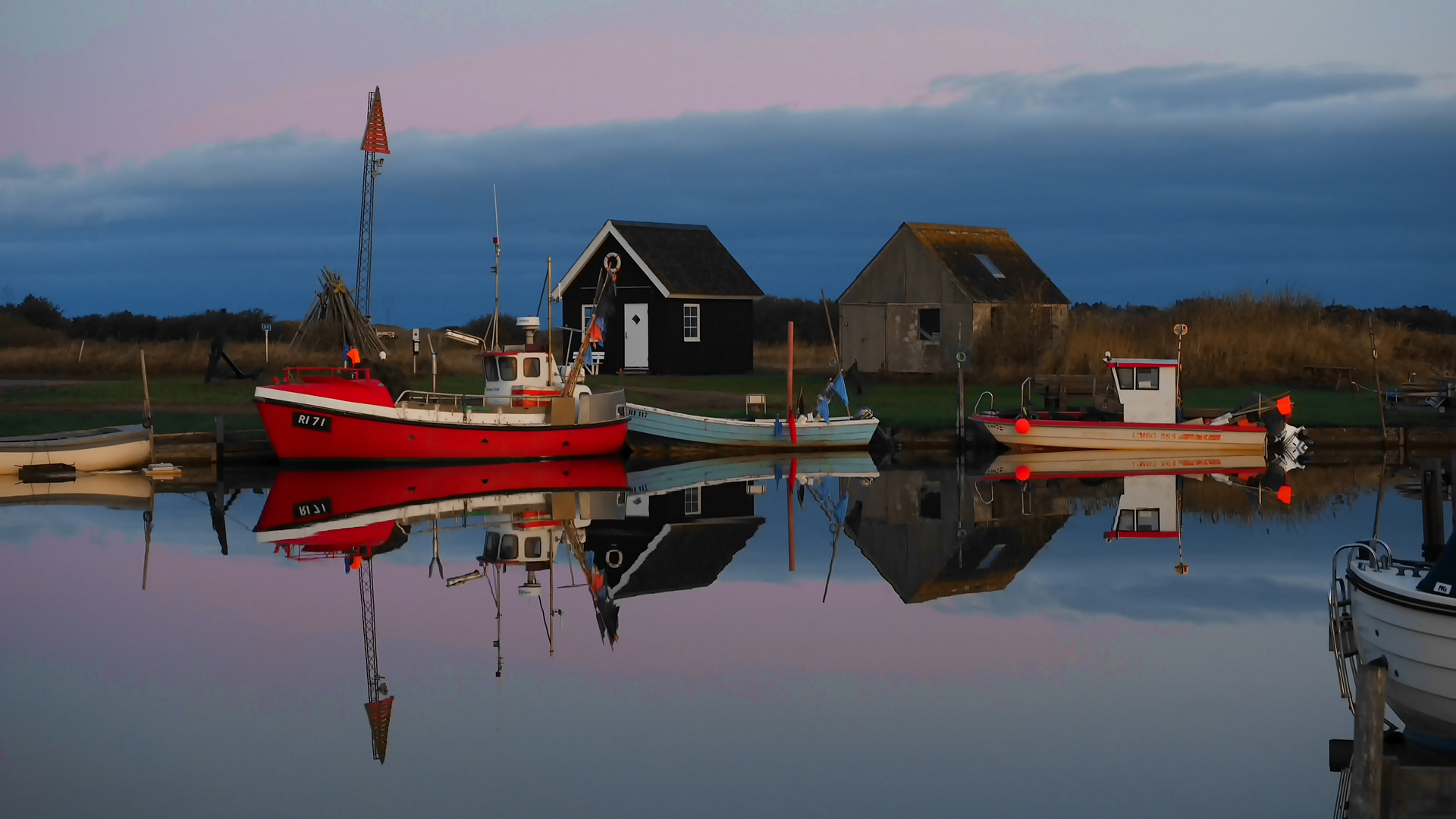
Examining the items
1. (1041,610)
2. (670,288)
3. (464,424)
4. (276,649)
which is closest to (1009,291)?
(670,288)

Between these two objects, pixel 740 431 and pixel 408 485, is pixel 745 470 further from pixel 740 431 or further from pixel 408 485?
pixel 408 485

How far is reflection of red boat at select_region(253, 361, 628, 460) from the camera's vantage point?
27.9m

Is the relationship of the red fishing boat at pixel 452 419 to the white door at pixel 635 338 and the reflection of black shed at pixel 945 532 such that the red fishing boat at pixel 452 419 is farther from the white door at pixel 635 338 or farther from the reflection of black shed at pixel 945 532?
the white door at pixel 635 338

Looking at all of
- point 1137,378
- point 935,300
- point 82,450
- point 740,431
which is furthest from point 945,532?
point 935,300

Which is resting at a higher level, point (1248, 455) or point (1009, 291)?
point (1009, 291)

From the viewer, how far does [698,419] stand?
31.2 meters

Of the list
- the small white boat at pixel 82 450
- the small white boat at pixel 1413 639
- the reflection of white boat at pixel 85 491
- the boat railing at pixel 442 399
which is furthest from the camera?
the boat railing at pixel 442 399

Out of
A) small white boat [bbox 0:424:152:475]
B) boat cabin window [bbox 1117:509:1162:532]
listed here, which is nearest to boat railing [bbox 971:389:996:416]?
boat cabin window [bbox 1117:509:1162:532]

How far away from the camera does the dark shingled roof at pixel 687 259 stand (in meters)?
45.8

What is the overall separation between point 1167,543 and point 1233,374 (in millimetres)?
24867

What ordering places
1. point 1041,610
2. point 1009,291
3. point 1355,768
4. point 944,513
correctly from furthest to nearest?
point 1009,291 → point 944,513 → point 1041,610 → point 1355,768

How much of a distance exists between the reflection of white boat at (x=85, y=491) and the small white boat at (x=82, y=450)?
238 millimetres

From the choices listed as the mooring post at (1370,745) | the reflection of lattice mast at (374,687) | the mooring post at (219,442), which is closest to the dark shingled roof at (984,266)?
the mooring post at (219,442)

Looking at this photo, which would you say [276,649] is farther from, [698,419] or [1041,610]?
[698,419]
